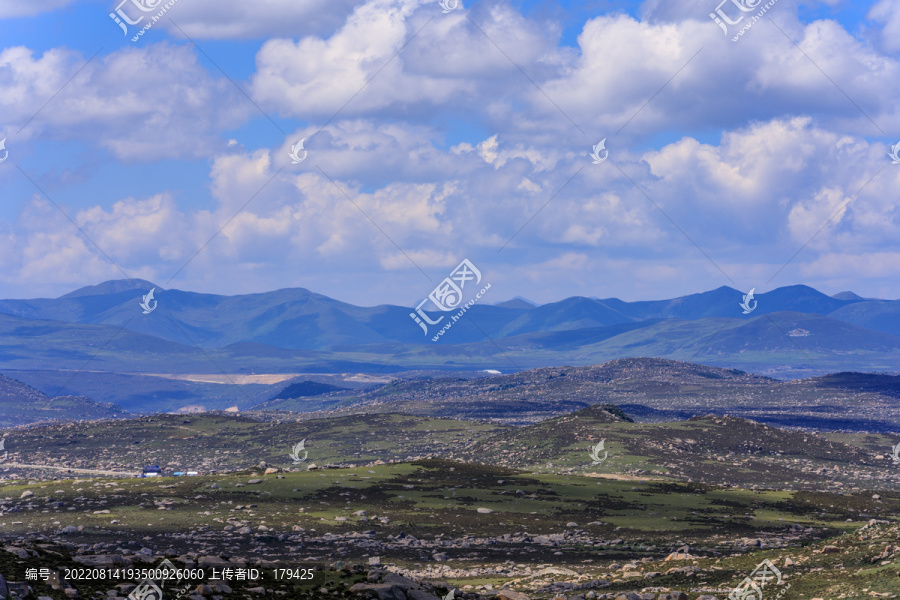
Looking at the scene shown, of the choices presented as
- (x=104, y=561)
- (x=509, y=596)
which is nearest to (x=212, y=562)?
(x=104, y=561)

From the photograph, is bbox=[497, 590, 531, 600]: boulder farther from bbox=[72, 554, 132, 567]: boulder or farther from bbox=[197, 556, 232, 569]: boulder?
bbox=[72, 554, 132, 567]: boulder

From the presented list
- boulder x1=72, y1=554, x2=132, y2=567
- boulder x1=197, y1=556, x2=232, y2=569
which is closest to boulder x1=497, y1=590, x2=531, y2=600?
boulder x1=197, y1=556, x2=232, y2=569

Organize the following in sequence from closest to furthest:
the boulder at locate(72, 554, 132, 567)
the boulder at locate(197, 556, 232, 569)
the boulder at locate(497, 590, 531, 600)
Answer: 1. the boulder at locate(72, 554, 132, 567)
2. the boulder at locate(197, 556, 232, 569)
3. the boulder at locate(497, 590, 531, 600)

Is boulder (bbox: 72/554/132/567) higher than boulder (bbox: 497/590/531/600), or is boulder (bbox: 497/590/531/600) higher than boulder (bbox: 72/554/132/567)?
boulder (bbox: 72/554/132/567)

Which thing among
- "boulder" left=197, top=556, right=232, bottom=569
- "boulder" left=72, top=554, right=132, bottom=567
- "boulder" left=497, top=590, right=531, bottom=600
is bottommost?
"boulder" left=497, top=590, right=531, bottom=600

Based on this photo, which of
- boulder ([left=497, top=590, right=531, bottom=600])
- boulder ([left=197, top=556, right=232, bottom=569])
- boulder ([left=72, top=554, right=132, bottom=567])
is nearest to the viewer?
boulder ([left=72, top=554, right=132, bottom=567])

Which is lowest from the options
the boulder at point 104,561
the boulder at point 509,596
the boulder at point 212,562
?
the boulder at point 509,596

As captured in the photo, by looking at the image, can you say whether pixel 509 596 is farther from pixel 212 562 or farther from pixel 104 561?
pixel 104 561

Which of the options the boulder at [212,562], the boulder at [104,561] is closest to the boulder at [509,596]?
the boulder at [212,562]

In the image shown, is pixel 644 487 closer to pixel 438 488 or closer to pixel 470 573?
pixel 438 488

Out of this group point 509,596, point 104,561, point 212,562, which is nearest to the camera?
point 104,561

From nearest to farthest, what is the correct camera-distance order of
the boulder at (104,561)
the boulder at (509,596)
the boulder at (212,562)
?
the boulder at (104,561) → the boulder at (212,562) → the boulder at (509,596)

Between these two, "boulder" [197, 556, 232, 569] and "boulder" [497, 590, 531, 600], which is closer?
"boulder" [197, 556, 232, 569]

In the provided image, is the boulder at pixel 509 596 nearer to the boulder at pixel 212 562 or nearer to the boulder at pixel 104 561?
the boulder at pixel 212 562
